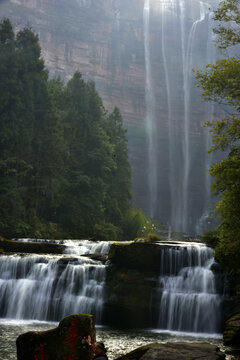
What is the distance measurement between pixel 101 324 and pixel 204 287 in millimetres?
4515

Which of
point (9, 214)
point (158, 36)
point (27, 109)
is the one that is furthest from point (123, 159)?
point (158, 36)

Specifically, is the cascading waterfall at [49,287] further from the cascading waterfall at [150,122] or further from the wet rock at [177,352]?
the cascading waterfall at [150,122]

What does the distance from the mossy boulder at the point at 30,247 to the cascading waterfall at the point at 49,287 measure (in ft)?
9.45

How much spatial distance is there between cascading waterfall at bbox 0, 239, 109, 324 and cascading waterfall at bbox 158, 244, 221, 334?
8.86 ft

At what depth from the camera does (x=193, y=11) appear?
122 m

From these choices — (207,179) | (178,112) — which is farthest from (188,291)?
(178,112)

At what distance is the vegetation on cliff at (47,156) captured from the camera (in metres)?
35.0

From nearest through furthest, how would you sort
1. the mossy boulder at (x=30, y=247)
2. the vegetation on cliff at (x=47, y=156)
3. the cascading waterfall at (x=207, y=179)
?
the mossy boulder at (x=30, y=247)
the vegetation on cliff at (x=47, y=156)
the cascading waterfall at (x=207, y=179)

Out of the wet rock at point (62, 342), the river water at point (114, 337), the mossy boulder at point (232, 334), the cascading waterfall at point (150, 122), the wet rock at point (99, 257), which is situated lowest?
the river water at point (114, 337)

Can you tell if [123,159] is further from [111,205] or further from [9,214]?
[9,214]

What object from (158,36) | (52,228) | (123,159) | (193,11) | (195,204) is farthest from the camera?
(193,11)

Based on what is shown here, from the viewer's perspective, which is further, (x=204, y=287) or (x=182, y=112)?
(x=182, y=112)

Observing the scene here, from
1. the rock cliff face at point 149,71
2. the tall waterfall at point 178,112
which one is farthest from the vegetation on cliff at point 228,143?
the rock cliff face at point 149,71

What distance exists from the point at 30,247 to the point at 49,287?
4628mm
